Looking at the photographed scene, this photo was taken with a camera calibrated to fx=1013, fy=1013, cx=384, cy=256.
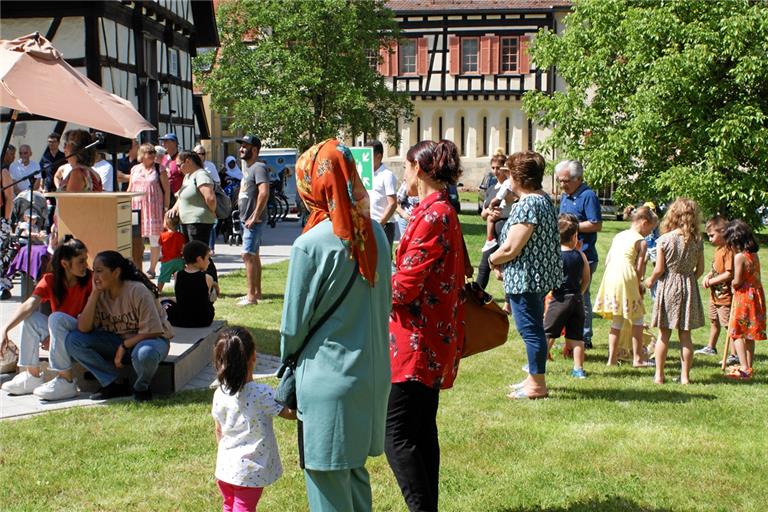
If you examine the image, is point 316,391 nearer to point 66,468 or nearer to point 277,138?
point 66,468

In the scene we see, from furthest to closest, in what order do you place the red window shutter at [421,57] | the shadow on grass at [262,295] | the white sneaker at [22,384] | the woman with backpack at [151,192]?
1. the red window shutter at [421,57]
2. the woman with backpack at [151,192]
3. the shadow on grass at [262,295]
4. the white sneaker at [22,384]

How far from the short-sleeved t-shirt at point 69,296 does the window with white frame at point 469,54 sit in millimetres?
48014

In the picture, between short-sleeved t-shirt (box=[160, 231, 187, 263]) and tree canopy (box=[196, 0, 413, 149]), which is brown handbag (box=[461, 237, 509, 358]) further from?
tree canopy (box=[196, 0, 413, 149])

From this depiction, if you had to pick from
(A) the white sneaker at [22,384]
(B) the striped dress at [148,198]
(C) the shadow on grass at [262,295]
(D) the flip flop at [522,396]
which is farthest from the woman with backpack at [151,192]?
(D) the flip flop at [522,396]

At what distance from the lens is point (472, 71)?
177 ft

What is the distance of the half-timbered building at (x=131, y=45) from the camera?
21078 millimetres

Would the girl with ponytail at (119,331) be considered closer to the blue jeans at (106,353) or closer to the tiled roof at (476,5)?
the blue jeans at (106,353)

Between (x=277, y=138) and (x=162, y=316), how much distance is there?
26.5m

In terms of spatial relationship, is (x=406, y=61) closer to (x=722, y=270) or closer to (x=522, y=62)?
(x=522, y=62)

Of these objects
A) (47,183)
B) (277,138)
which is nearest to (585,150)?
(277,138)

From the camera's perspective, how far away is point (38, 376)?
766 cm

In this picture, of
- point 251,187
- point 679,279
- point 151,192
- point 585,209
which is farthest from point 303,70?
point 679,279

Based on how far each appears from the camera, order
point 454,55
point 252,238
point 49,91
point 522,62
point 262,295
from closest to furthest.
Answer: point 49,91 → point 252,238 → point 262,295 → point 522,62 → point 454,55

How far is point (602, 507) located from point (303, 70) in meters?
28.7
